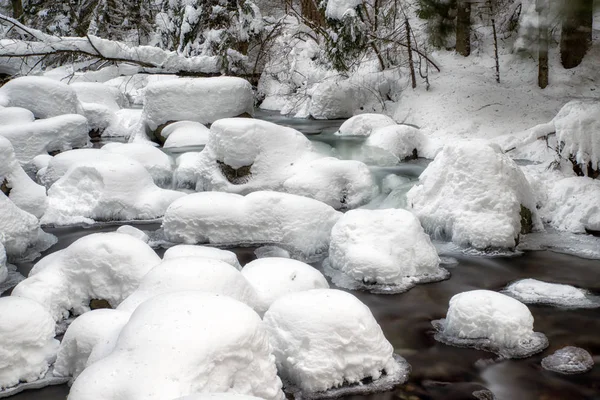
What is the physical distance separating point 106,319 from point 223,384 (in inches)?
40.5

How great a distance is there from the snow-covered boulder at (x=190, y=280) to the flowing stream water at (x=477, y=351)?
739mm

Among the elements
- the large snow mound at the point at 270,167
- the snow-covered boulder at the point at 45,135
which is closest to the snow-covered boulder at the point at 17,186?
the large snow mound at the point at 270,167

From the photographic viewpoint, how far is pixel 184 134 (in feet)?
35.0

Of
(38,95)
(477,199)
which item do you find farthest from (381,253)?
(38,95)

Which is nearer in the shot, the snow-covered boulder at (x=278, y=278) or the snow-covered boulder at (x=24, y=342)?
the snow-covered boulder at (x=24, y=342)

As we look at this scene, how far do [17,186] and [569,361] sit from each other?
581 centimetres

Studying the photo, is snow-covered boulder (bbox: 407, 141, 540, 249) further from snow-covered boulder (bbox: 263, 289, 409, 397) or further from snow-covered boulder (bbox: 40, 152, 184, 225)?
snow-covered boulder (bbox: 40, 152, 184, 225)

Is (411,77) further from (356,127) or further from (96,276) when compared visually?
(96,276)

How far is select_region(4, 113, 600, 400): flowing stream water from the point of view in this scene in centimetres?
352

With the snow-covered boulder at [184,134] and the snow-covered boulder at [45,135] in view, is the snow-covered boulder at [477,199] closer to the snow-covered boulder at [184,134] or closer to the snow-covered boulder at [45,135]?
the snow-covered boulder at [184,134]

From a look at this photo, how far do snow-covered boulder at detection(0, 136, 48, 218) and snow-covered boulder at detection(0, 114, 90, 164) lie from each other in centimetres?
260

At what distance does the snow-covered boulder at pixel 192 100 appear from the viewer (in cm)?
1120

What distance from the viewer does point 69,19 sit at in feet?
72.4

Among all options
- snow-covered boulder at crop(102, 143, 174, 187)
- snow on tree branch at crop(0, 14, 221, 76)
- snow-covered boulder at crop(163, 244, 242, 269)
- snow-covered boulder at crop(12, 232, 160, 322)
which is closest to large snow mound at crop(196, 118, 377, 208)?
snow-covered boulder at crop(102, 143, 174, 187)
